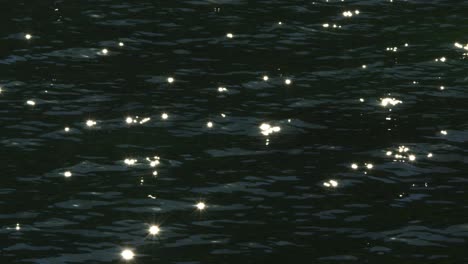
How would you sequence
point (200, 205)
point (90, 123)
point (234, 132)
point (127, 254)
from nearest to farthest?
point (127, 254) → point (200, 205) → point (234, 132) → point (90, 123)

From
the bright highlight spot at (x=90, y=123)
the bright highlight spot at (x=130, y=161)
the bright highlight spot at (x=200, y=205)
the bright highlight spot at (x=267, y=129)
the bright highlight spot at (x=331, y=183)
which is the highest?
the bright highlight spot at (x=90, y=123)

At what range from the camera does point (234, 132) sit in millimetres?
40375

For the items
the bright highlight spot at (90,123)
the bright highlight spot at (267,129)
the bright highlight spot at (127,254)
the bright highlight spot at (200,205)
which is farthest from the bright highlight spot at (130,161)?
the bright highlight spot at (127,254)

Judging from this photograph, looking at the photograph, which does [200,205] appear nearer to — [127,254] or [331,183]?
[127,254]

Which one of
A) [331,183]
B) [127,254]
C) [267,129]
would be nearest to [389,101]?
[267,129]

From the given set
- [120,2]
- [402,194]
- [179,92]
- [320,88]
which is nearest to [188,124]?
[179,92]

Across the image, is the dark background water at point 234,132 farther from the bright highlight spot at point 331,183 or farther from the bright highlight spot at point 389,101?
the bright highlight spot at point 389,101

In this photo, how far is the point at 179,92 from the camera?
44562 millimetres

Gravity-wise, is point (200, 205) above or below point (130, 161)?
below

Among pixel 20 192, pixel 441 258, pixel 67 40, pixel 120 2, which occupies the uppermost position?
pixel 120 2

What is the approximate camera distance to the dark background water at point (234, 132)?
3195 centimetres

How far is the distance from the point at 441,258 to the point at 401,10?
27519 mm

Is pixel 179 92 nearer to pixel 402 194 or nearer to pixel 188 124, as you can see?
A: pixel 188 124

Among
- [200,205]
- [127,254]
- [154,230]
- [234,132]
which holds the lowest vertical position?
[127,254]
